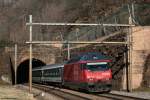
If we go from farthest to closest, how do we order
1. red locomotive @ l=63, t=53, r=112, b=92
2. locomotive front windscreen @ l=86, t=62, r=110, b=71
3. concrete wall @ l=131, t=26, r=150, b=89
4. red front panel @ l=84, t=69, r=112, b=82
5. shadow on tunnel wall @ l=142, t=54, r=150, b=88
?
concrete wall @ l=131, t=26, r=150, b=89
shadow on tunnel wall @ l=142, t=54, r=150, b=88
locomotive front windscreen @ l=86, t=62, r=110, b=71
red front panel @ l=84, t=69, r=112, b=82
red locomotive @ l=63, t=53, r=112, b=92

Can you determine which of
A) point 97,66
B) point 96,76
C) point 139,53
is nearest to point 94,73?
point 96,76

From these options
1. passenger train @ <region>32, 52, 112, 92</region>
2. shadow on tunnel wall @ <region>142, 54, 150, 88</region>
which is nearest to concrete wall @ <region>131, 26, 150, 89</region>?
shadow on tunnel wall @ <region>142, 54, 150, 88</region>

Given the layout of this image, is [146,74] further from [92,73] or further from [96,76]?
[92,73]

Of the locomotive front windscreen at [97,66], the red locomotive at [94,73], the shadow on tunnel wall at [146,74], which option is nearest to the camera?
the red locomotive at [94,73]

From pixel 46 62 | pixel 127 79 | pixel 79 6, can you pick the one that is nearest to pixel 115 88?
pixel 127 79

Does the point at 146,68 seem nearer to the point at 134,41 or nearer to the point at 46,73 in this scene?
the point at 134,41

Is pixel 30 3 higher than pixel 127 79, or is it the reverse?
pixel 30 3

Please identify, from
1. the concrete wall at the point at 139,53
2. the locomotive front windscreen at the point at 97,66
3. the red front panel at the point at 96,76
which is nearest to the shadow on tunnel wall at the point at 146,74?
the concrete wall at the point at 139,53

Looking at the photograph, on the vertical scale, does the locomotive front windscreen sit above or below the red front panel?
above

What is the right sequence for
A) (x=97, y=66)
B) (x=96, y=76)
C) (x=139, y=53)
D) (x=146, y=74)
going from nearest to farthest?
(x=96, y=76), (x=97, y=66), (x=146, y=74), (x=139, y=53)

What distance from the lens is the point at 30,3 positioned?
116m

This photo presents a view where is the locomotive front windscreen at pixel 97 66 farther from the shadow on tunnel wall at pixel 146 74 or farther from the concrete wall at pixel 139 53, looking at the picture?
the shadow on tunnel wall at pixel 146 74

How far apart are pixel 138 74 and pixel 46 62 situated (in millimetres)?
42368

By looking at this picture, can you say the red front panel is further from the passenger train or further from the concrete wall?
the concrete wall
